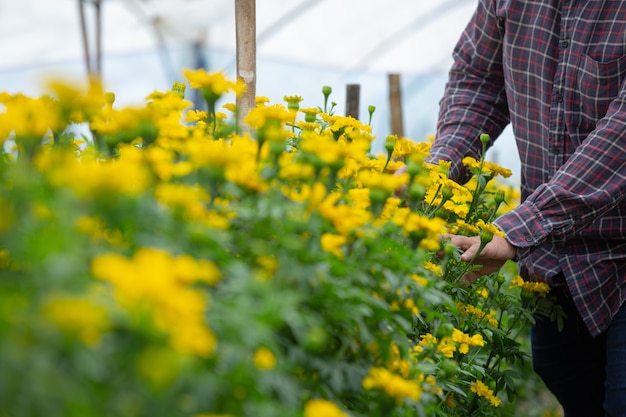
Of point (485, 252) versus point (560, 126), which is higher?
point (560, 126)

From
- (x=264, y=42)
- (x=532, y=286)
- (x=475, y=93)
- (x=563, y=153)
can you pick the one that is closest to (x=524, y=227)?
(x=532, y=286)

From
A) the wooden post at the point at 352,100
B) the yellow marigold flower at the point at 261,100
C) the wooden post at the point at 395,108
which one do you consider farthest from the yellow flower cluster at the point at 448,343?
the wooden post at the point at 395,108

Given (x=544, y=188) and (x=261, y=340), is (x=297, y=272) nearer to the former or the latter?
(x=261, y=340)

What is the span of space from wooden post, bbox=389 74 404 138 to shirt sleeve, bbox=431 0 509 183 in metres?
2.23

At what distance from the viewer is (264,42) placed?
20.4 ft

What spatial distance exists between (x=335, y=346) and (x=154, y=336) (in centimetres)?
44

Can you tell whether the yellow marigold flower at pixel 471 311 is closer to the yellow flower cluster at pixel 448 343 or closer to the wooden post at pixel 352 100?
the yellow flower cluster at pixel 448 343

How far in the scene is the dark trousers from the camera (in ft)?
7.06

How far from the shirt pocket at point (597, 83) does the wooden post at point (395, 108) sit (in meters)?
2.59

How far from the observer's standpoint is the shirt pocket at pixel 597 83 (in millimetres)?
1851

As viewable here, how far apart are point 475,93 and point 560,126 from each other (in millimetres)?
328

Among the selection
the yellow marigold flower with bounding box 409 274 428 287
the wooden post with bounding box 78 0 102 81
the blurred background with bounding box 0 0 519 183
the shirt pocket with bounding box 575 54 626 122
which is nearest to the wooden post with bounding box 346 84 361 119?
the shirt pocket with bounding box 575 54 626 122

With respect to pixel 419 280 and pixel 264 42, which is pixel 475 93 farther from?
pixel 264 42

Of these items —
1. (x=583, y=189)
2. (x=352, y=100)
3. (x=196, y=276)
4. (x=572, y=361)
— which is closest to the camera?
(x=196, y=276)
